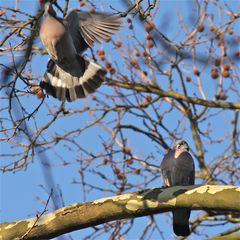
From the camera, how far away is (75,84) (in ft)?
14.9

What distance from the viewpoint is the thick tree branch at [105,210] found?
3498mm

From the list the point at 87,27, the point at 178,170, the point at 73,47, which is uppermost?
the point at 87,27

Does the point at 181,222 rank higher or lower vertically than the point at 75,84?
lower

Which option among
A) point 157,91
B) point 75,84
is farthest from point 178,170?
point 157,91

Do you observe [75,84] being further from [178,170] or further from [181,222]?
[181,222]

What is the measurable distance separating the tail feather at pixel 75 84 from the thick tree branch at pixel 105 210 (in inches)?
43.1

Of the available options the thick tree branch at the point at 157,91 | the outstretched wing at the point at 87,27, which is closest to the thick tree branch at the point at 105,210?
the outstretched wing at the point at 87,27

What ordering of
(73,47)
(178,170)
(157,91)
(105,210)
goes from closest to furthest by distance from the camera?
1. (105,210)
2. (73,47)
3. (178,170)
4. (157,91)

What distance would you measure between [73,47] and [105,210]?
147cm

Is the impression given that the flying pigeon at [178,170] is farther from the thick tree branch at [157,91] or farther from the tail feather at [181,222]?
the thick tree branch at [157,91]

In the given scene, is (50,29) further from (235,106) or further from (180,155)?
(235,106)

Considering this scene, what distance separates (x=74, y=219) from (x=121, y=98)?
10.7 feet

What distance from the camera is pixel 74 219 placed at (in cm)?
353

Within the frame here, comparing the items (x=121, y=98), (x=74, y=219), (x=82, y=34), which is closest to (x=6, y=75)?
(x=74, y=219)
